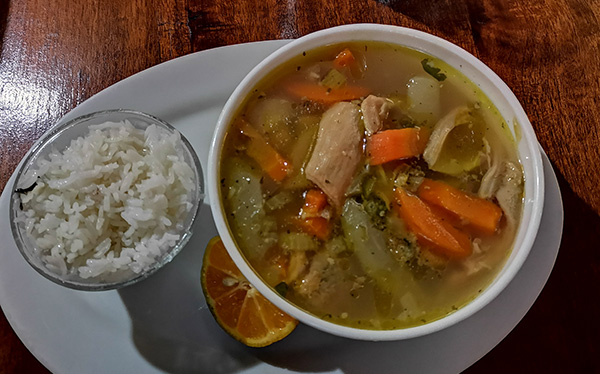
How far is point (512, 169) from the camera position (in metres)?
1.15

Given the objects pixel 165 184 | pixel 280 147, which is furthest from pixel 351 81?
pixel 165 184

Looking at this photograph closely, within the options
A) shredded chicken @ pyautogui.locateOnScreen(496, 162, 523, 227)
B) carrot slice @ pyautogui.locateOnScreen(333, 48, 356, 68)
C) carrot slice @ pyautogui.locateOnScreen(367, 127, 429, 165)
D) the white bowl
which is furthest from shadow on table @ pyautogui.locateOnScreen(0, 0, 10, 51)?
shredded chicken @ pyautogui.locateOnScreen(496, 162, 523, 227)

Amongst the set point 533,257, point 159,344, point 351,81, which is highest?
point 351,81

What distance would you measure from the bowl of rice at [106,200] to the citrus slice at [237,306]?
0.28 feet

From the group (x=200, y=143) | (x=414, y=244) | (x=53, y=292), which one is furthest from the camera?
(x=200, y=143)

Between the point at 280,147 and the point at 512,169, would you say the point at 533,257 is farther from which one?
the point at 280,147

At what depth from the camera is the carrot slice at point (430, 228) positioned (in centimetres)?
109

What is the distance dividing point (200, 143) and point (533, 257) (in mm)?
839

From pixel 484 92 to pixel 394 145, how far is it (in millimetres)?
246

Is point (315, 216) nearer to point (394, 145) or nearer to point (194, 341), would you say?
point (394, 145)

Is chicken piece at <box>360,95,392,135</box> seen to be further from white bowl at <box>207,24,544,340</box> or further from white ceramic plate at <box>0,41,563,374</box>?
white ceramic plate at <box>0,41,563,374</box>

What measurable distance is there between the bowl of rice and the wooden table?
0.20 metres

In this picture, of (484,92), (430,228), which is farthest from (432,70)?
(430,228)

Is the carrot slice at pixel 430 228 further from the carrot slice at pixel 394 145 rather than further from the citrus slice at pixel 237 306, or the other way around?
the citrus slice at pixel 237 306
